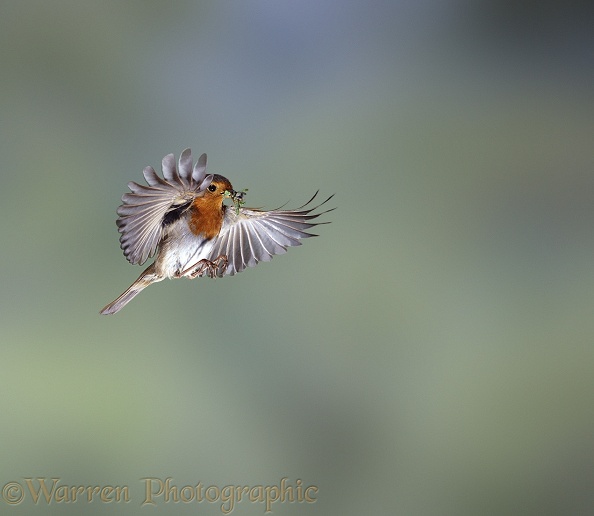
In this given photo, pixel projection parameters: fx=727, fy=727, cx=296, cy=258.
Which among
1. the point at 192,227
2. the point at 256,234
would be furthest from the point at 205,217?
the point at 256,234

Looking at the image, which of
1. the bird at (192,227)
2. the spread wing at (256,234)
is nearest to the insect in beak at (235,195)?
the bird at (192,227)

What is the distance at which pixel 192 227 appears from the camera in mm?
1200

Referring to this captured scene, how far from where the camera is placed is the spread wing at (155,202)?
958 millimetres

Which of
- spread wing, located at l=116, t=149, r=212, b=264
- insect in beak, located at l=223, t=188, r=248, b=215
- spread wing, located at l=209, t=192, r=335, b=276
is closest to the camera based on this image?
spread wing, located at l=116, t=149, r=212, b=264

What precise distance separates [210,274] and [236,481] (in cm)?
121

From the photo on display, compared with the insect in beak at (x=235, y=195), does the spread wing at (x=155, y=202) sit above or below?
below

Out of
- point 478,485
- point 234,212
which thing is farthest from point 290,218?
point 478,485

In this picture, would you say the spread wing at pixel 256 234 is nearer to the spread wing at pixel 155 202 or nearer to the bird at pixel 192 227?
the bird at pixel 192 227

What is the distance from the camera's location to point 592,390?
2.57 meters

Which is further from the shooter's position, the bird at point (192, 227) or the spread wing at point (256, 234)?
the spread wing at point (256, 234)

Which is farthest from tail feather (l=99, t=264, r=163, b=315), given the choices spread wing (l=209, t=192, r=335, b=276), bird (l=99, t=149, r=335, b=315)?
spread wing (l=209, t=192, r=335, b=276)

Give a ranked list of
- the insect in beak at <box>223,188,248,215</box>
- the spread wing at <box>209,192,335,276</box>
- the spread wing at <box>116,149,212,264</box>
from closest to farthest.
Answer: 1. the spread wing at <box>116,149,212,264</box>
2. the insect in beak at <box>223,188,248,215</box>
3. the spread wing at <box>209,192,335,276</box>

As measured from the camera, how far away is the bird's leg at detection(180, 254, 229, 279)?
1198 millimetres

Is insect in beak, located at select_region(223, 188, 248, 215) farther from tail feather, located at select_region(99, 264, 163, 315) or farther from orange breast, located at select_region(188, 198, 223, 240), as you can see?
tail feather, located at select_region(99, 264, 163, 315)
